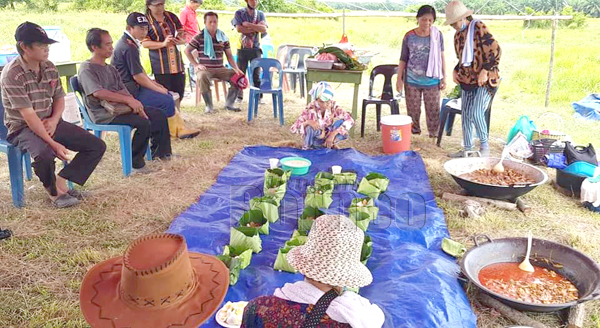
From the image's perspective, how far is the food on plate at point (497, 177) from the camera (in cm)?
363

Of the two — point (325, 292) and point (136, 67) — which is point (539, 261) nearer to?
point (325, 292)

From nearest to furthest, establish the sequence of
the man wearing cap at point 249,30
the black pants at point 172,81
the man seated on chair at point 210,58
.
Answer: the black pants at point 172,81
the man seated on chair at point 210,58
the man wearing cap at point 249,30

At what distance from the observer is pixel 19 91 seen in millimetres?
3189

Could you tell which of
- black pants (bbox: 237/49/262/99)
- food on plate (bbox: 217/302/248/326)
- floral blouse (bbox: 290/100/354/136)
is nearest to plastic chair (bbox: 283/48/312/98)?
black pants (bbox: 237/49/262/99)

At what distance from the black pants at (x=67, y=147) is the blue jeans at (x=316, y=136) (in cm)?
203

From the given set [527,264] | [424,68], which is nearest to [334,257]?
[527,264]

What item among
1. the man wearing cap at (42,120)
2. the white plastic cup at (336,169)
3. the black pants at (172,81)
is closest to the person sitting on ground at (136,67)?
the black pants at (172,81)

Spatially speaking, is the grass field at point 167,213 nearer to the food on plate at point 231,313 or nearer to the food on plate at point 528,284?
the food on plate at point 528,284

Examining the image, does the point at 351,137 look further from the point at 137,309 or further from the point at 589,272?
the point at 137,309

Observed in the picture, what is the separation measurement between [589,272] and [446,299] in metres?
0.82

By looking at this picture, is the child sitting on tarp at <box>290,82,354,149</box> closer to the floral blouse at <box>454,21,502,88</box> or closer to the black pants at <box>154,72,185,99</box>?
the floral blouse at <box>454,21,502,88</box>

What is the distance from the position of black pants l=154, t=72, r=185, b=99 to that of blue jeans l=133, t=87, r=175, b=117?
25.7 inches

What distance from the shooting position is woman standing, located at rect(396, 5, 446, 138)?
5.13 m

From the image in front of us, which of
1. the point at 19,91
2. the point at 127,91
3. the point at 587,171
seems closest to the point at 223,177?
the point at 127,91
